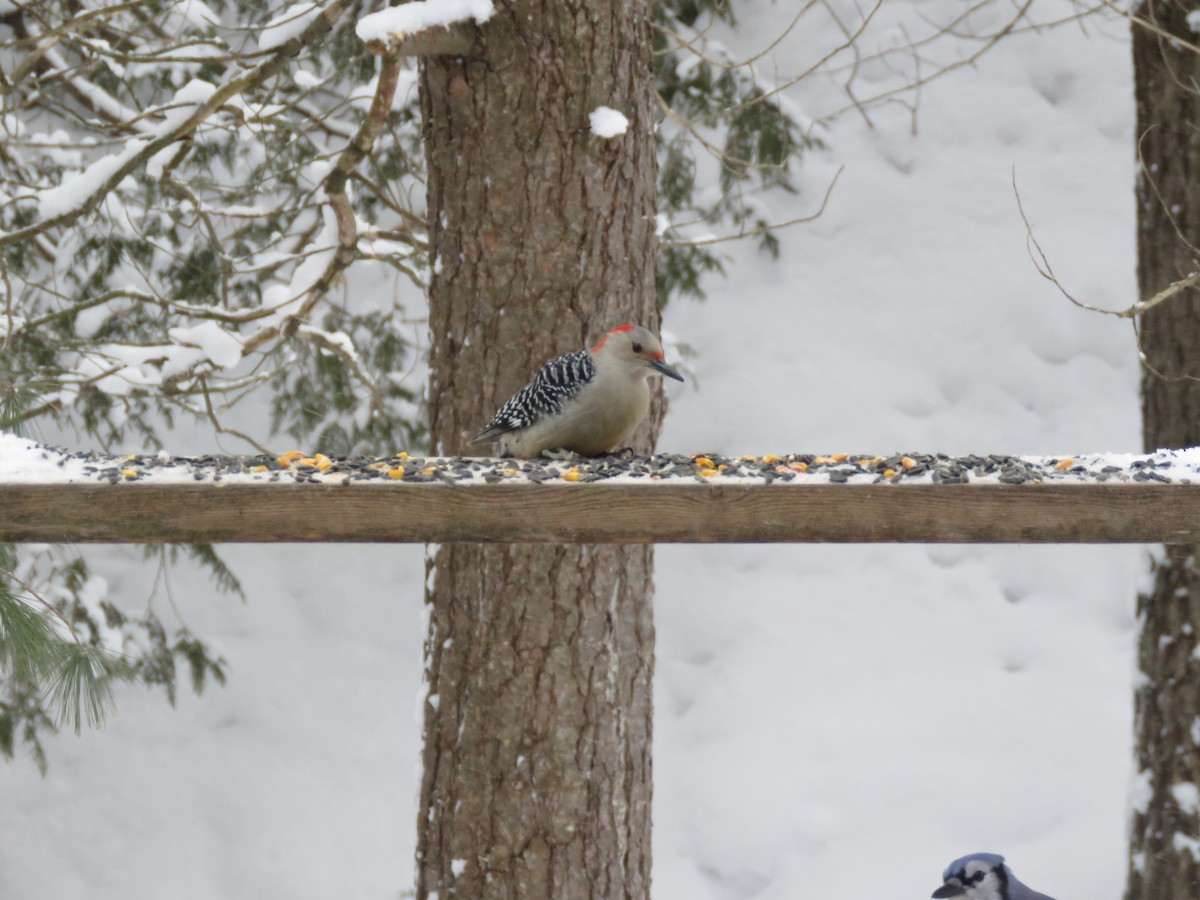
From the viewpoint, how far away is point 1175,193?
4.41 m

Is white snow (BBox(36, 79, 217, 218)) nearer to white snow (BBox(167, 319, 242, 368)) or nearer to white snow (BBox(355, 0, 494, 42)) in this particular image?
white snow (BBox(167, 319, 242, 368))

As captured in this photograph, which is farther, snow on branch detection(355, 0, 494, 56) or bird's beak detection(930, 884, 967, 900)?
bird's beak detection(930, 884, 967, 900)

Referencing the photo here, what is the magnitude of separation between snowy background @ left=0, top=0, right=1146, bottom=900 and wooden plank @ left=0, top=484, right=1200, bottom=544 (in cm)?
531

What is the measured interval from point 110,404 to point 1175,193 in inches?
167

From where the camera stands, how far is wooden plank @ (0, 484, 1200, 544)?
2100mm

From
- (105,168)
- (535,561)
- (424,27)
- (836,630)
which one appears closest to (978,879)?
(535,561)

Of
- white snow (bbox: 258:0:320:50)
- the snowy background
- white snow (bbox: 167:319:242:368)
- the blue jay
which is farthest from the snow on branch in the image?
the snowy background

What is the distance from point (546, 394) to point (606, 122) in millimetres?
792

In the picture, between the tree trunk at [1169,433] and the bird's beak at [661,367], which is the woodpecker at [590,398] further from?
the tree trunk at [1169,433]

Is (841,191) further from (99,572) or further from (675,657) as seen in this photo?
(99,572)

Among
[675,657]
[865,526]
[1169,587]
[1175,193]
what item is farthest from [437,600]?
[675,657]

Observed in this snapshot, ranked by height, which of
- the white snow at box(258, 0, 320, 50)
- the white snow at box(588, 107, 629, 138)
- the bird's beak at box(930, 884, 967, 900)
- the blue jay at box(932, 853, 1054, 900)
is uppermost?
the white snow at box(258, 0, 320, 50)

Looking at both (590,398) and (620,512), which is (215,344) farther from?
(620,512)

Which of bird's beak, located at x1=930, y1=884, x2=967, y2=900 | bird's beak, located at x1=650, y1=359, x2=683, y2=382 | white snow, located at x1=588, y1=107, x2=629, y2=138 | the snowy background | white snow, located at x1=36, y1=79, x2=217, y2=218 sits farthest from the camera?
the snowy background
